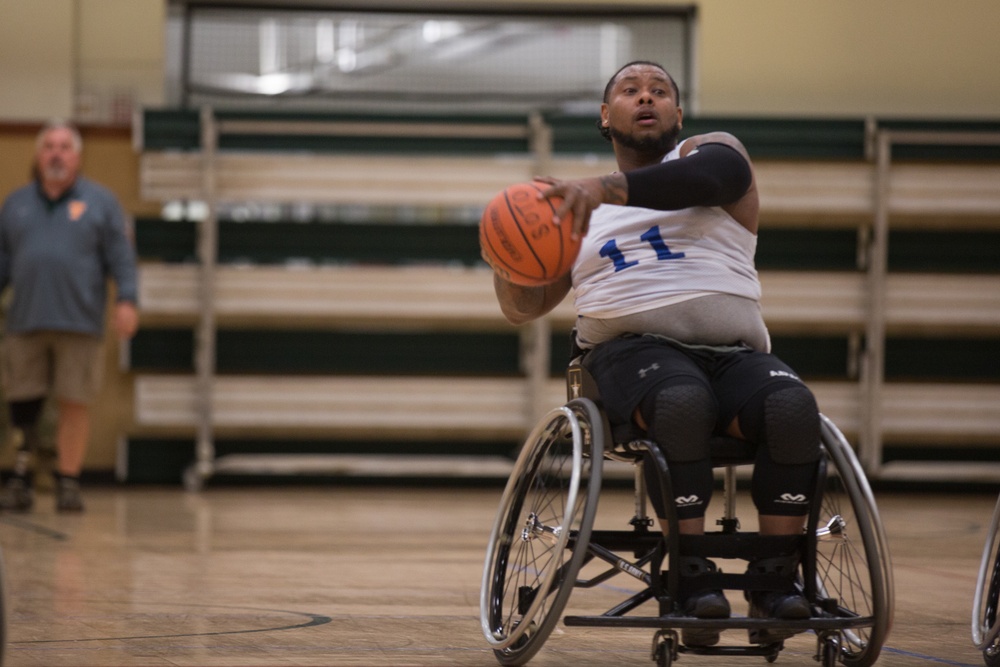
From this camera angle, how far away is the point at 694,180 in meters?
2.00

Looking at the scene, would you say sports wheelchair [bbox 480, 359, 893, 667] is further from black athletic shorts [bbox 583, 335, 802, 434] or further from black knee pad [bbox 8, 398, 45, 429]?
black knee pad [bbox 8, 398, 45, 429]

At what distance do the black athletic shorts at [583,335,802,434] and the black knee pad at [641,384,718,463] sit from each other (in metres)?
0.03

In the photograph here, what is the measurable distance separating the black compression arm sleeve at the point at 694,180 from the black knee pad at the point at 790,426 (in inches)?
12.5

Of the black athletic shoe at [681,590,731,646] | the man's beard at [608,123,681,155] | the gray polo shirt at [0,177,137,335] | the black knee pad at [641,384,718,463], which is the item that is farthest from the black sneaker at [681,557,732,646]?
the gray polo shirt at [0,177,137,335]

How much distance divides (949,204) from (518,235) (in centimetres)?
477

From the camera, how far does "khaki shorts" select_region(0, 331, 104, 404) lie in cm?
502

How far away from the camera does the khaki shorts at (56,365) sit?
5.02 metres

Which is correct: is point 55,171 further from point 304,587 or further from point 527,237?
point 527,237

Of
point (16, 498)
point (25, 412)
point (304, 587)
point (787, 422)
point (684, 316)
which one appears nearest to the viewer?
point (787, 422)

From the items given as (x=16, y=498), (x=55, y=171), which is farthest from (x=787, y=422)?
(x=55, y=171)

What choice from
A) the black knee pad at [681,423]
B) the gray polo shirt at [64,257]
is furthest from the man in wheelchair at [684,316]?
the gray polo shirt at [64,257]

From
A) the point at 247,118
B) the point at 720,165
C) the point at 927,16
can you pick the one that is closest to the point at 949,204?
the point at 927,16

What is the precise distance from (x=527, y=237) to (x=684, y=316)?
12.5 inches

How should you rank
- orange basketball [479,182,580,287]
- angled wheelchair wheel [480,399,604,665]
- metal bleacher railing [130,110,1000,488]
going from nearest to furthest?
angled wheelchair wheel [480,399,604,665] → orange basketball [479,182,580,287] → metal bleacher railing [130,110,1000,488]
